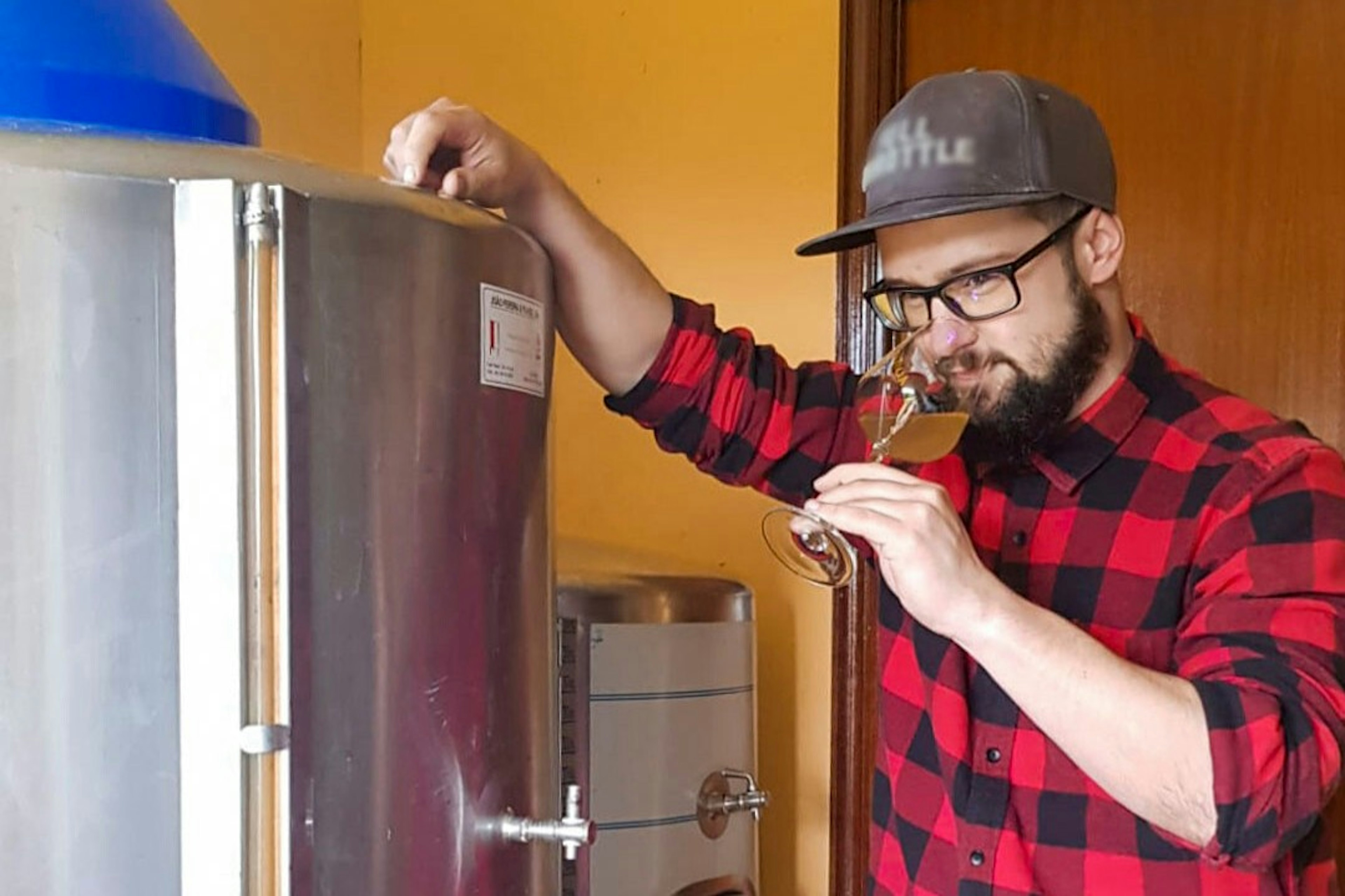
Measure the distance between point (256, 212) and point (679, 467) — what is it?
1.19 m

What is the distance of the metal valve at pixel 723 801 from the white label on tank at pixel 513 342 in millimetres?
680

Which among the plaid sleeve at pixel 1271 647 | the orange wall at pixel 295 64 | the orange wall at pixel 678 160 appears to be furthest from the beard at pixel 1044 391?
the orange wall at pixel 295 64

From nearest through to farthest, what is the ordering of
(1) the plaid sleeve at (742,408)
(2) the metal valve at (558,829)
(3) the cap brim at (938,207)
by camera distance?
(2) the metal valve at (558,829), (3) the cap brim at (938,207), (1) the plaid sleeve at (742,408)

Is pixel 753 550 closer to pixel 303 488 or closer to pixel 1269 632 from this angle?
pixel 1269 632

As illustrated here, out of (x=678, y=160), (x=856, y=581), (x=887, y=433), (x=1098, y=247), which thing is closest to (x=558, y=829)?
(x=887, y=433)

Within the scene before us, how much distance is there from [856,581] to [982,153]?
79cm

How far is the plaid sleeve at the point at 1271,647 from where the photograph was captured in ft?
2.60

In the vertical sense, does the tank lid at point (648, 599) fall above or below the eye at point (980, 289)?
below

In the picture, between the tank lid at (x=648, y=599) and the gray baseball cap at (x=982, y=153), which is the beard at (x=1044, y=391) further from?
the tank lid at (x=648, y=599)

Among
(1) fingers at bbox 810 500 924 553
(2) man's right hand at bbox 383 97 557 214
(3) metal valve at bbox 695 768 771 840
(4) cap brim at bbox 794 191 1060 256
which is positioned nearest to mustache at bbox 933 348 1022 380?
(4) cap brim at bbox 794 191 1060 256

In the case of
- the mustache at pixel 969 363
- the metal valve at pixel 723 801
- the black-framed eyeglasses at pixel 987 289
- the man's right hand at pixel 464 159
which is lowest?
the metal valve at pixel 723 801

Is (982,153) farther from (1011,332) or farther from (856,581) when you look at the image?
(856,581)

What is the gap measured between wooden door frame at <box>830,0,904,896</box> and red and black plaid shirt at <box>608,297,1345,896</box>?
0.52 meters

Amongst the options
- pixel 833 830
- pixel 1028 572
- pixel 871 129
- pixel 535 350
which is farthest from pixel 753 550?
pixel 535 350
